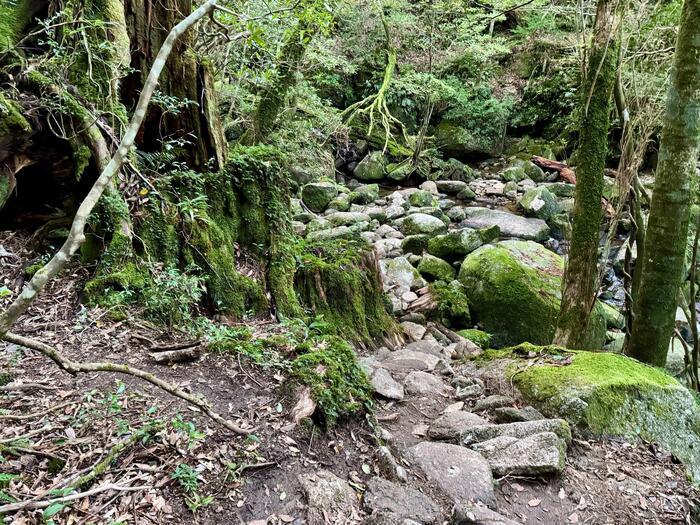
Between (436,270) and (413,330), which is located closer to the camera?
(413,330)

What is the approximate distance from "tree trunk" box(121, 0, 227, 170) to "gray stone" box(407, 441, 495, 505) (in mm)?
3190

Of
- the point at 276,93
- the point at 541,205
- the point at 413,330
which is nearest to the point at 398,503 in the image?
the point at 413,330

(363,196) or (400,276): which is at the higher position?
(363,196)

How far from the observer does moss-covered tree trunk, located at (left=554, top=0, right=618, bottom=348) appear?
4.75 m

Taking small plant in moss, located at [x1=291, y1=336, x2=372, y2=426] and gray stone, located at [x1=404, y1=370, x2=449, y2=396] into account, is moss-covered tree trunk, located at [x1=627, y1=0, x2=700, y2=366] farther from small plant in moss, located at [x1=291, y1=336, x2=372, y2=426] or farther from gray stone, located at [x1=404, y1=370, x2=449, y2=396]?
small plant in moss, located at [x1=291, y1=336, x2=372, y2=426]

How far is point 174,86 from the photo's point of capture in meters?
4.26

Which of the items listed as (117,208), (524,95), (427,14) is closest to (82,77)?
(117,208)

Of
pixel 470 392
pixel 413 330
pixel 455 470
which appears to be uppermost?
pixel 455 470

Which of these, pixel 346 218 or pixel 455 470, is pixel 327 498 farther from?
pixel 346 218

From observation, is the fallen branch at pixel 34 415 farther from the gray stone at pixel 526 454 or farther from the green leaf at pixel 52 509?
the gray stone at pixel 526 454

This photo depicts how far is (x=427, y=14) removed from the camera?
15156 millimetres

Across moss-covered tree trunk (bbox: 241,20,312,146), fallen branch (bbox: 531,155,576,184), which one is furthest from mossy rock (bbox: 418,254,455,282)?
fallen branch (bbox: 531,155,576,184)

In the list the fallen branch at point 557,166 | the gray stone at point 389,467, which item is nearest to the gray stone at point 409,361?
the gray stone at point 389,467

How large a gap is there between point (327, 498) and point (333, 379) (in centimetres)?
81
